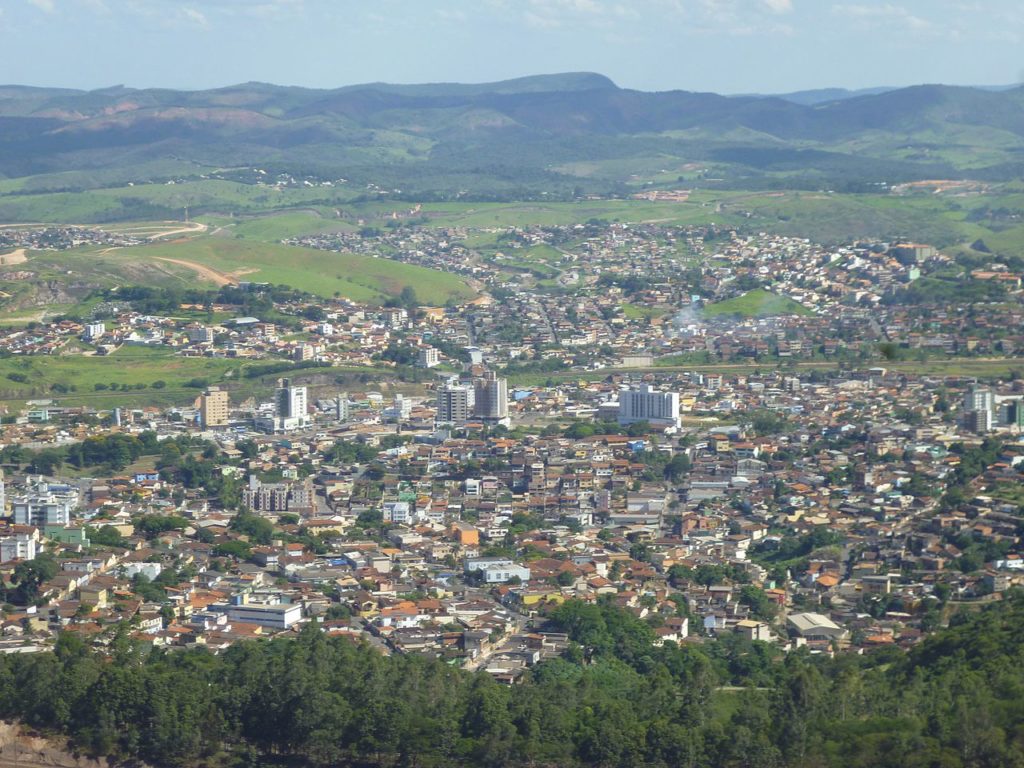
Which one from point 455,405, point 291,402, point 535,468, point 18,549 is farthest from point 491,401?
point 18,549

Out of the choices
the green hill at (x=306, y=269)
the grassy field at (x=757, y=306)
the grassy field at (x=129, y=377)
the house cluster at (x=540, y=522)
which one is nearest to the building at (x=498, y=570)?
the house cluster at (x=540, y=522)

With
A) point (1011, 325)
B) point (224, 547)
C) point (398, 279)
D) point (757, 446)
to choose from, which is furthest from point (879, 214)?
point (224, 547)

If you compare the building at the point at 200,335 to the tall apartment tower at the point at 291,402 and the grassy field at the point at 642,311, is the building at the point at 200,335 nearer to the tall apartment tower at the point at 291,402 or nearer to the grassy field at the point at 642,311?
the tall apartment tower at the point at 291,402

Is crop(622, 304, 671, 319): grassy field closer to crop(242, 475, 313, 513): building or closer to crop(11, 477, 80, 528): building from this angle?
crop(242, 475, 313, 513): building

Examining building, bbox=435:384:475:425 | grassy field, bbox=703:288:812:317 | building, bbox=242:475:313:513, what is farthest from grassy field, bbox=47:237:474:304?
building, bbox=242:475:313:513

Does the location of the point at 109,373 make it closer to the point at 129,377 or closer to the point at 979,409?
the point at 129,377

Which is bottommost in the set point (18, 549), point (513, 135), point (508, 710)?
point (18, 549)

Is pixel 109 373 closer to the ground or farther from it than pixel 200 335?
closer to the ground
